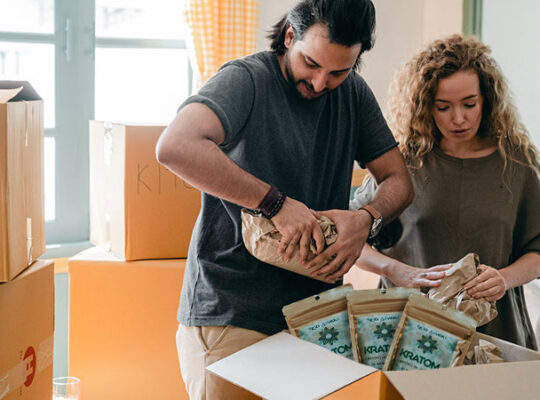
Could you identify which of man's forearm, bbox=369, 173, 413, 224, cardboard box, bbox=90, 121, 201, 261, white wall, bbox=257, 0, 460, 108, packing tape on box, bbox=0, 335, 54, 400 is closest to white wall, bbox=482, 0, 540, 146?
white wall, bbox=257, 0, 460, 108

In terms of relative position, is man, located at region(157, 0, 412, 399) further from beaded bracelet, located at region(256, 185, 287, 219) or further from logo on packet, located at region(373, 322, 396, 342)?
logo on packet, located at region(373, 322, 396, 342)

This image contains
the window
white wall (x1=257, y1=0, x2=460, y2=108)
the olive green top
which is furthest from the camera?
white wall (x1=257, y1=0, x2=460, y2=108)

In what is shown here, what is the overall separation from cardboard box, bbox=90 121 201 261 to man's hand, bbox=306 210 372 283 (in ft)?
2.78

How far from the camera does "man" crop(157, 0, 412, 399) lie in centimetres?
120

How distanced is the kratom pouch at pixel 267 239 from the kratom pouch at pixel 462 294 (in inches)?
9.8

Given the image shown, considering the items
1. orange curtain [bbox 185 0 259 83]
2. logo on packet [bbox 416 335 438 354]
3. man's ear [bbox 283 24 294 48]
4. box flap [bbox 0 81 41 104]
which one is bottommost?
logo on packet [bbox 416 335 438 354]

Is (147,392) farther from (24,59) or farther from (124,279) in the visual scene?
(24,59)

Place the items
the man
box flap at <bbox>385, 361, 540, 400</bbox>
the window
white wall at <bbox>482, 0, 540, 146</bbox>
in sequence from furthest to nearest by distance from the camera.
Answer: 1. the window
2. white wall at <bbox>482, 0, 540, 146</bbox>
3. the man
4. box flap at <bbox>385, 361, 540, 400</bbox>

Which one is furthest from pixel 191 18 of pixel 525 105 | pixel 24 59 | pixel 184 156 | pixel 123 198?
pixel 184 156

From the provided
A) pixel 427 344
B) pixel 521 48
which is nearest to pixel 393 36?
pixel 521 48

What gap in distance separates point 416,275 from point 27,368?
924 millimetres

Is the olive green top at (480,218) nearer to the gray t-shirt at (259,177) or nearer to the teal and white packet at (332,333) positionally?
the gray t-shirt at (259,177)

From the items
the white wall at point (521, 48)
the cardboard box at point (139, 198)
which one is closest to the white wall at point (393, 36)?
the white wall at point (521, 48)

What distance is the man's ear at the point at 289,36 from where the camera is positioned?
1.33 m
